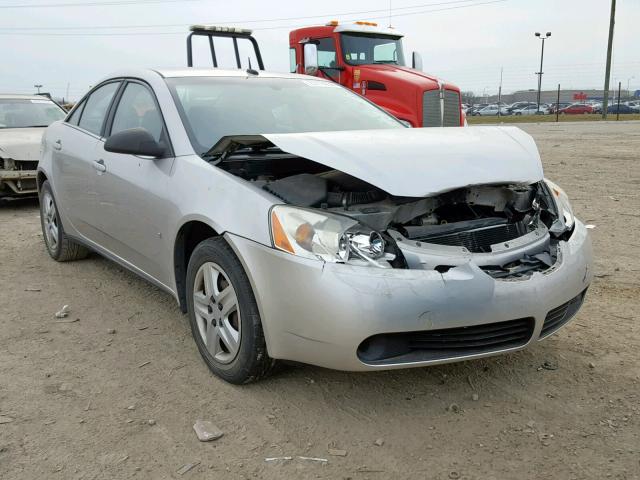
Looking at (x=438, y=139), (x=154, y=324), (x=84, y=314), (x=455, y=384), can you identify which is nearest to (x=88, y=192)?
(x=84, y=314)

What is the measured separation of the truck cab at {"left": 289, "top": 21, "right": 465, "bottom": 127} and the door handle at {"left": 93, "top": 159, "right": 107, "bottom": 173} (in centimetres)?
702

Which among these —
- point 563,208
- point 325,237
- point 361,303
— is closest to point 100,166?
point 325,237

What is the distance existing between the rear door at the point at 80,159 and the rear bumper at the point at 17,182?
118 inches

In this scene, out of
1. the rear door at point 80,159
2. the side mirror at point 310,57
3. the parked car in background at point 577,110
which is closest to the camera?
the rear door at point 80,159

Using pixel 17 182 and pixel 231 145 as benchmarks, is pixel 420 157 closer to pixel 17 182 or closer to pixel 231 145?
pixel 231 145

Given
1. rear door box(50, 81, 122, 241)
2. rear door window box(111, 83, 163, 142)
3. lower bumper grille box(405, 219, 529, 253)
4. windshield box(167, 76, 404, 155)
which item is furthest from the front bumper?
rear door box(50, 81, 122, 241)

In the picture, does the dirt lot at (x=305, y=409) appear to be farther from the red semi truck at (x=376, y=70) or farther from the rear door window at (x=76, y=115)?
the red semi truck at (x=376, y=70)

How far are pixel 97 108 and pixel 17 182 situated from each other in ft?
12.6

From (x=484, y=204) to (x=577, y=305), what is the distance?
725 millimetres

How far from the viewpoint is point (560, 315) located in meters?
3.01

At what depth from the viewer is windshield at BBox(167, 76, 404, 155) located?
3.63 m

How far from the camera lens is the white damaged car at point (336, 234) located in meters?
2.55

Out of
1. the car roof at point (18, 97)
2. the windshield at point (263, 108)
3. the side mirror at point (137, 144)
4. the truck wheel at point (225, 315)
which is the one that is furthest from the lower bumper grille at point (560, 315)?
the car roof at point (18, 97)

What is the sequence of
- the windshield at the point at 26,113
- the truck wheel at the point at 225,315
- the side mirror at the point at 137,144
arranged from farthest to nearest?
Result: 1. the windshield at the point at 26,113
2. the side mirror at the point at 137,144
3. the truck wheel at the point at 225,315
